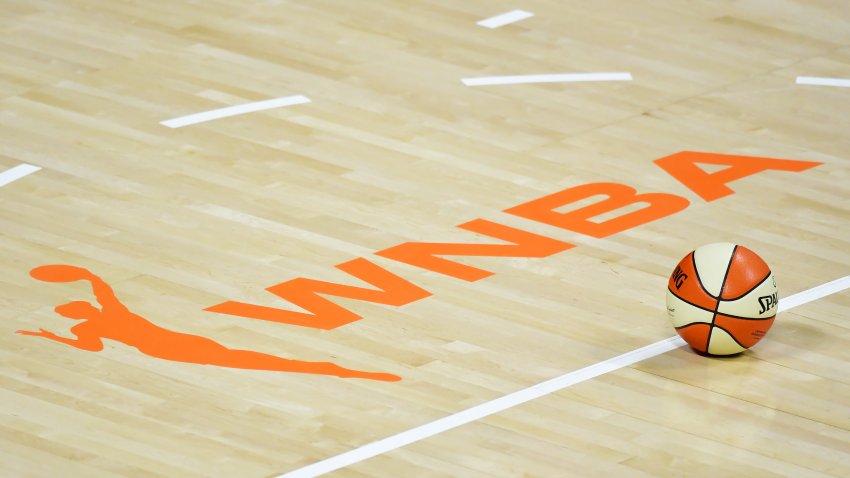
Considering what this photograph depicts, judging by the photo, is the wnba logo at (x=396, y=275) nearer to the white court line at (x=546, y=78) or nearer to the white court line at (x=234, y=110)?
the white court line at (x=546, y=78)

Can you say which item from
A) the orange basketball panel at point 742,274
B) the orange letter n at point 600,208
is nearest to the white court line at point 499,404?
the orange basketball panel at point 742,274

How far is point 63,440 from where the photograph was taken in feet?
22.3

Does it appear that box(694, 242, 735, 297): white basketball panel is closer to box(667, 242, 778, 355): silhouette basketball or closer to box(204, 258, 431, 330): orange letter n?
box(667, 242, 778, 355): silhouette basketball

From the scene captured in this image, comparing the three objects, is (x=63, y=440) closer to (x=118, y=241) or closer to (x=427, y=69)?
(x=118, y=241)

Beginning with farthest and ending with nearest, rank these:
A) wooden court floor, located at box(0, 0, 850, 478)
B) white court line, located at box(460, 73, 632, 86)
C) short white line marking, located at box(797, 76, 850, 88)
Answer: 1. short white line marking, located at box(797, 76, 850, 88)
2. white court line, located at box(460, 73, 632, 86)
3. wooden court floor, located at box(0, 0, 850, 478)

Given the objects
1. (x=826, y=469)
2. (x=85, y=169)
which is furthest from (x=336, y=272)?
(x=826, y=469)

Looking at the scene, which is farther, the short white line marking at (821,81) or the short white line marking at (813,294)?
the short white line marking at (821,81)

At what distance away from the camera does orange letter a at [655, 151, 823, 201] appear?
9.72 metres

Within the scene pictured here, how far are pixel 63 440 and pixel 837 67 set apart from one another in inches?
275

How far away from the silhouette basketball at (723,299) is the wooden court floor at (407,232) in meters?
0.17

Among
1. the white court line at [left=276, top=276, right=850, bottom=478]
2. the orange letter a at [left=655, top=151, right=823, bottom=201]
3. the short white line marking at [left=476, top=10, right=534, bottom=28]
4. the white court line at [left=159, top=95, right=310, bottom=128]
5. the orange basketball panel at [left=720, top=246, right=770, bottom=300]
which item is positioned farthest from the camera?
the short white line marking at [left=476, top=10, right=534, bottom=28]

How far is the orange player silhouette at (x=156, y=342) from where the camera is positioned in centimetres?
752

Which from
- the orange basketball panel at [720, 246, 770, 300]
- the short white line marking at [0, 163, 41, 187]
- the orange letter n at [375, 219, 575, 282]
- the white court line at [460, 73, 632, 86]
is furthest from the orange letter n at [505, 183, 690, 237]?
the short white line marking at [0, 163, 41, 187]

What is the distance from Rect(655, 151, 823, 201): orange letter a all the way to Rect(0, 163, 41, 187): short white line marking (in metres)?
3.71
